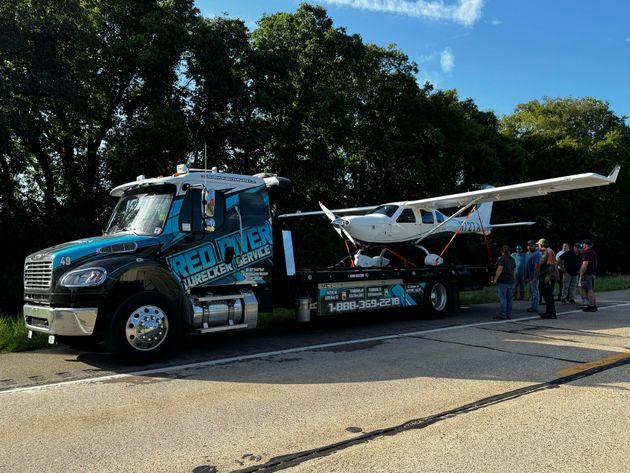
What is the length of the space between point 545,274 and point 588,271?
5.15ft

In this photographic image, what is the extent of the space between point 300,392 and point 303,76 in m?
21.9

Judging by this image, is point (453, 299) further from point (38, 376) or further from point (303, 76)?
point (303, 76)

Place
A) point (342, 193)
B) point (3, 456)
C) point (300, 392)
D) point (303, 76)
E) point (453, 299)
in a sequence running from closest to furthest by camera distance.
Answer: point (3, 456) → point (300, 392) → point (453, 299) → point (303, 76) → point (342, 193)

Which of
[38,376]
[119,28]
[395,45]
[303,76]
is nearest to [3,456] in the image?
[38,376]

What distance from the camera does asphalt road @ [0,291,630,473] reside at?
3883mm

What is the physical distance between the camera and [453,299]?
41.5ft

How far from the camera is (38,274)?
734cm

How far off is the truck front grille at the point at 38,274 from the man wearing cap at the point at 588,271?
487 inches

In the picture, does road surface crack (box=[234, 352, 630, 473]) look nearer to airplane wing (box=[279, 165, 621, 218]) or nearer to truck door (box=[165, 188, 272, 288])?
truck door (box=[165, 188, 272, 288])

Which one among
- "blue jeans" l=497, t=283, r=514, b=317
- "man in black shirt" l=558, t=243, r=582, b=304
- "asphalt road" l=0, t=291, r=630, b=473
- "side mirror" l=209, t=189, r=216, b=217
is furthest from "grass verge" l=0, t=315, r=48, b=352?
"man in black shirt" l=558, t=243, r=582, b=304

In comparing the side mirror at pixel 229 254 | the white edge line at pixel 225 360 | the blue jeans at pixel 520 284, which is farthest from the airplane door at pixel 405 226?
the side mirror at pixel 229 254

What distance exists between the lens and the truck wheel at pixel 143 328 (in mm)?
6898

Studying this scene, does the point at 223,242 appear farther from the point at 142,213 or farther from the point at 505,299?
the point at 505,299

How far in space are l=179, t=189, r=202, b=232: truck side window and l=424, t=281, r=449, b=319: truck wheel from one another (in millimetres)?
6186
